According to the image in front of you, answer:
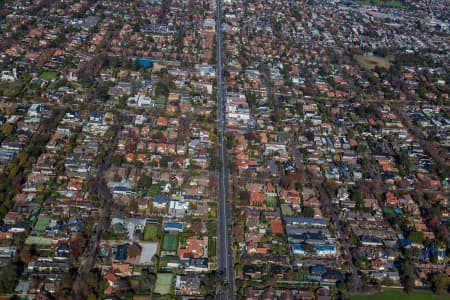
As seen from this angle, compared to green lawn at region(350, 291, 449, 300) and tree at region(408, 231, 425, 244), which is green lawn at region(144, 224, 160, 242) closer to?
green lawn at region(350, 291, 449, 300)

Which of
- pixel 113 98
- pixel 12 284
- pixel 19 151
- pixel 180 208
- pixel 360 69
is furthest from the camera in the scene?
pixel 360 69

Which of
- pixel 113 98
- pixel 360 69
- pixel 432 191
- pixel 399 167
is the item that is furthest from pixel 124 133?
pixel 360 69

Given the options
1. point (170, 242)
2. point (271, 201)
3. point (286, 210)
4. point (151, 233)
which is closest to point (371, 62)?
point (271, 201)

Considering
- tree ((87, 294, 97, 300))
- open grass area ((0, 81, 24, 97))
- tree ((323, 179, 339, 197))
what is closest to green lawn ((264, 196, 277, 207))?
tree ((323, 179, 339, 197))

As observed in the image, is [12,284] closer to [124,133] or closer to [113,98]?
[124,133]

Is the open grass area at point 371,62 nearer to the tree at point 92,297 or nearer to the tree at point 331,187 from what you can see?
the tree at point 331,187

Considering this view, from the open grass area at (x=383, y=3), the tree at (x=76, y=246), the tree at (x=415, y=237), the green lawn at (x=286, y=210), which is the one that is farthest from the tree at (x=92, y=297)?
the open grass area at (x=383, y=3)
